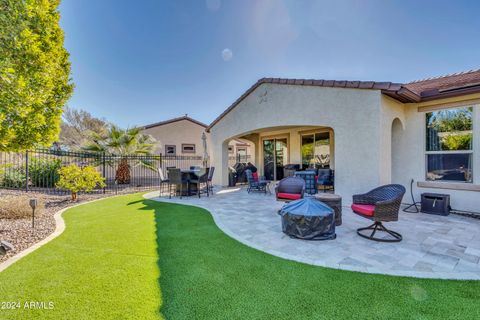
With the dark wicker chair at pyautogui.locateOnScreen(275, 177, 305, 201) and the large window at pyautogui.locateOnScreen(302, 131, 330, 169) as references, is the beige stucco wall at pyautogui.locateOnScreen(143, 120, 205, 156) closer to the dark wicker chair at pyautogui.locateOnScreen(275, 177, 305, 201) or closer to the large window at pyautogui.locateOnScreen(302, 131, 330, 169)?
the large window at pyautogui.locateOnScreen(302, 131, 330, 169)

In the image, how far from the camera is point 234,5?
9531mm

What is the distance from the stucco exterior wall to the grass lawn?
4.49 m

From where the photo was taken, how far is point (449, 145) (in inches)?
282

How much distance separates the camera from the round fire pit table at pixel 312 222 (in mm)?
4742

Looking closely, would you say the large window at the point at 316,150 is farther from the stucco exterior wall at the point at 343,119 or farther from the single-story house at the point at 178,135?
the single-story house at the point at 178,135

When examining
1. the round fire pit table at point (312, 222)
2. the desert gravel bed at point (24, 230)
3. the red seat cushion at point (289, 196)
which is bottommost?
the desert gravel bed at point (24, 230)

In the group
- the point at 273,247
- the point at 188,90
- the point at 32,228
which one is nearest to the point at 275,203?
the point at 273,247

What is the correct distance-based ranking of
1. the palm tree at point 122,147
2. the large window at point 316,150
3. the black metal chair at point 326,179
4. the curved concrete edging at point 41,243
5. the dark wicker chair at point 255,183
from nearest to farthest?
the curved concrete edging at point 41,243 < the black metal chair at point 326,179 < the dark wicker chair at point 255,183 < the large window at point 316,150 < the palm tree at point 122,147

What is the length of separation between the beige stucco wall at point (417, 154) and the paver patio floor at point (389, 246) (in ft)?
2.57

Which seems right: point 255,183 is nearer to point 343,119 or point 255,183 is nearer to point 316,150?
point 316,150

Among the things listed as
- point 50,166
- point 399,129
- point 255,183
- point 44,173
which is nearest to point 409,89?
point 399,129

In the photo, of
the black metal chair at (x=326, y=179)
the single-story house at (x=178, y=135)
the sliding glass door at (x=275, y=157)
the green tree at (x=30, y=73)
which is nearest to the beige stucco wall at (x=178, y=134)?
the single-story house at (x=178, y=135)

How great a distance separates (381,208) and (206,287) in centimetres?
371

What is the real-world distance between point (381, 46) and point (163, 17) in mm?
9489
